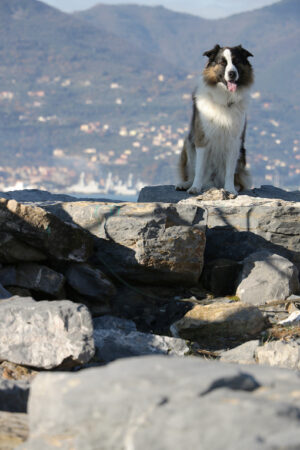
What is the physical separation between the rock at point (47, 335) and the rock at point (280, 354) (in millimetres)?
1360

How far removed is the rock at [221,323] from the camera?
5430 millimetres

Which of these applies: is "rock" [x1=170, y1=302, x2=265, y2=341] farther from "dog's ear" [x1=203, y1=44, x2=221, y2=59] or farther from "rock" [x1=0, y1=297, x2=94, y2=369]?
"dog's ear" [x1=203, y1=44, x2=221, y2=59]

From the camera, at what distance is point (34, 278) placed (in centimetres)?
540

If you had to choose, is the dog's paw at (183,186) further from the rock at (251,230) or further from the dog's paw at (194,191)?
the rock at (251,230)

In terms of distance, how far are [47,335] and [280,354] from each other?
1.72 m

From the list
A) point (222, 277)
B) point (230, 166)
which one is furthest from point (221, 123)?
point (222, 277)

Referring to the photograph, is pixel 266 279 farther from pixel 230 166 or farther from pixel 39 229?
pixel 230 166

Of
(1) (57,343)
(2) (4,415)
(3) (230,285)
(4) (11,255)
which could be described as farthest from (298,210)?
(2) (4,415)

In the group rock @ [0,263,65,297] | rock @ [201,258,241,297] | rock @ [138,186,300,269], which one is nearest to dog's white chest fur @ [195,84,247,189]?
rock @ [138,186,300,269]

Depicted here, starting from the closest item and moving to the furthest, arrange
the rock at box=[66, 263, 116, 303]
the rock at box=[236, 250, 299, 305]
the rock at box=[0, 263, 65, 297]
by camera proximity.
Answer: the rock at box=[0, 263, 65, 297] < the rock at box=[66, 263, 116, 303] < the rock at box=[236, 250, 299, 305]

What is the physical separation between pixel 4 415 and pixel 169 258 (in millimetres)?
3225

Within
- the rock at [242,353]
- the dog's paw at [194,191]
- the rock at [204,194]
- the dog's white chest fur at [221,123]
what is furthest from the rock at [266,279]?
the dog's white chest fur at [221,123]

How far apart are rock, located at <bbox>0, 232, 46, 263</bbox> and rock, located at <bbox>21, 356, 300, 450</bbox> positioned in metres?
3.32

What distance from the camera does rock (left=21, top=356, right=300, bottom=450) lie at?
1.90 metres
